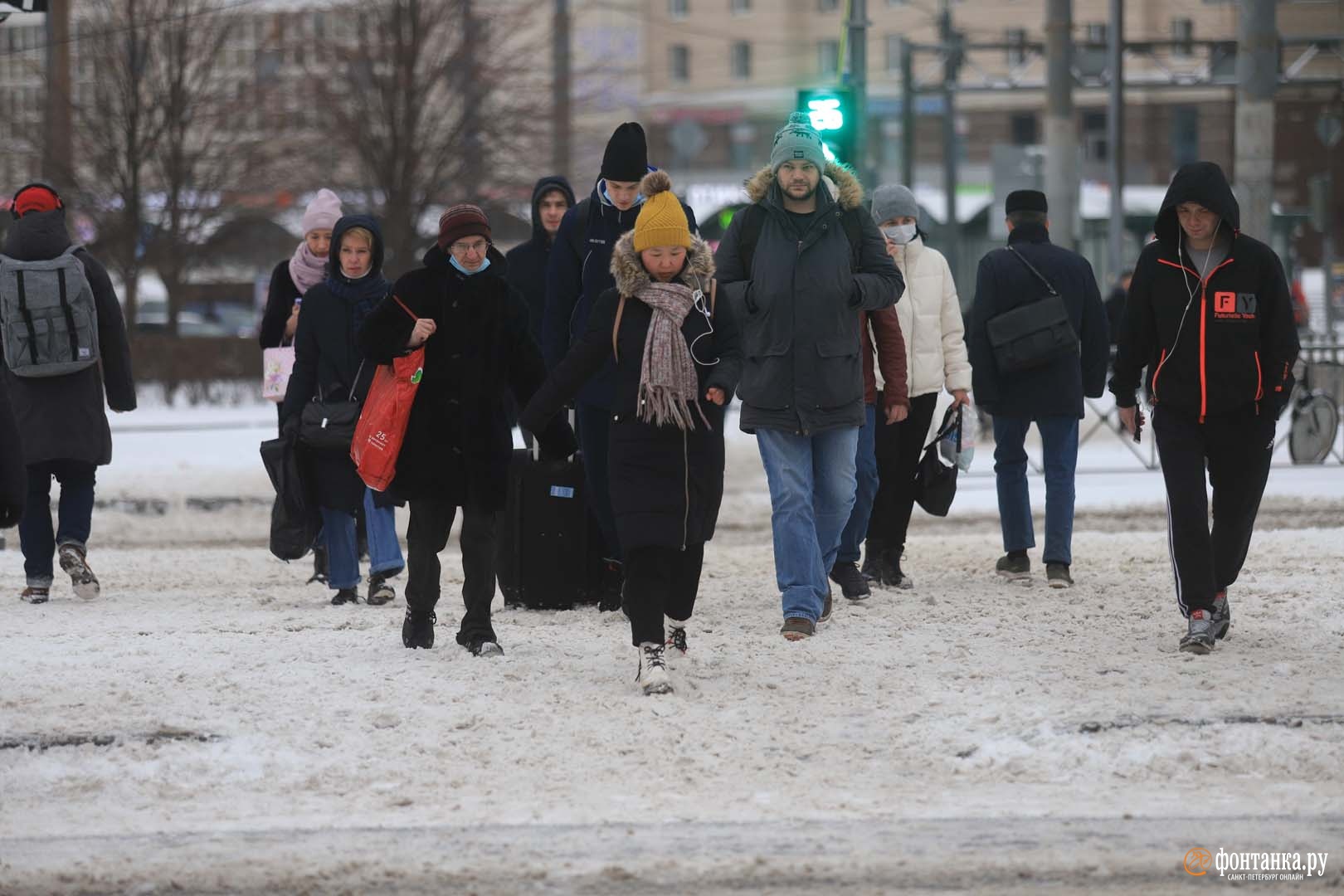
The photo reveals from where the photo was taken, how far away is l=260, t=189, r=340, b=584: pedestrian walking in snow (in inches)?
388

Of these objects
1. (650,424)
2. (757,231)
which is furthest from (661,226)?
(757,231)

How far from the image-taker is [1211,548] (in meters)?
7.82

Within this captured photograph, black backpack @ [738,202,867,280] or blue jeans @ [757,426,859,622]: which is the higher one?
black backpack @ [738,202,867,280]

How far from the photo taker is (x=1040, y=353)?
944 cm

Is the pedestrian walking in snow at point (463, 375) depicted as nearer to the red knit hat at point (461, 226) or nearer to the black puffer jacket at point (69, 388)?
the red knit hat at point (461, 226)

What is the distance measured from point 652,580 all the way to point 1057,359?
3226 mm

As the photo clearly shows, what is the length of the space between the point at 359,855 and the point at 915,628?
3.64 metres

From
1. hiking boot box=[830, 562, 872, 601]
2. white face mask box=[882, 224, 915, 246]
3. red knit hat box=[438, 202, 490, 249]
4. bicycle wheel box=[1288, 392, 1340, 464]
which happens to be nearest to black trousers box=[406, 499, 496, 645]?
red knit hat box=[438, 202, 490, 249]

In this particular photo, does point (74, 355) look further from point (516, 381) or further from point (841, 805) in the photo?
point (841, 805)

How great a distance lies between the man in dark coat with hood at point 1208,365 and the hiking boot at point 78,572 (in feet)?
15.8

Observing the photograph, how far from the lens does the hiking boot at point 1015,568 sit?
9.91 metres

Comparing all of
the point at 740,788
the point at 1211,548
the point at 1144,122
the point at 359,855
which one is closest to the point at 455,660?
the point at 740,788

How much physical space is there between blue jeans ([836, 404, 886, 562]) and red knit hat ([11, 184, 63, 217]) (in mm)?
3884

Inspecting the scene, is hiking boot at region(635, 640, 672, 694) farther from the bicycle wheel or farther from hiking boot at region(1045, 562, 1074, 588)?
the bicycle wheel
